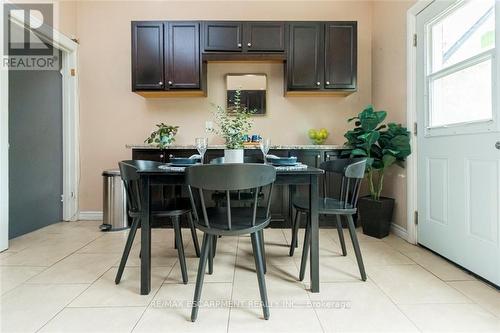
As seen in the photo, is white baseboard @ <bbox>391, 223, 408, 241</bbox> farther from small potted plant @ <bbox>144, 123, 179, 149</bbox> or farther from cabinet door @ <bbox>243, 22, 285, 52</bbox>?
small potted plant @ <bbox>144, 123, 179, 149</bbox>

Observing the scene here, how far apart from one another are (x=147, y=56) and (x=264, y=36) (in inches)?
56.1

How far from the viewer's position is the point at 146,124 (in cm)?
356

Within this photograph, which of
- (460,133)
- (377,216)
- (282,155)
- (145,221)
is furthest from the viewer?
(282,155)

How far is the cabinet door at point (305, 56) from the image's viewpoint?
3.16 metres

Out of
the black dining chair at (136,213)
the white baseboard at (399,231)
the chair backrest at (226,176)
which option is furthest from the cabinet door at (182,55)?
the white baseboard at (399,231)

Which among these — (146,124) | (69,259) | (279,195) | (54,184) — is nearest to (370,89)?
(279,195)

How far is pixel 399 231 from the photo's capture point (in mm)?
2795

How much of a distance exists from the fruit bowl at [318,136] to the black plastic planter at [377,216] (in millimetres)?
955

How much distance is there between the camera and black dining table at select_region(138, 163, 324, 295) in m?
1.60

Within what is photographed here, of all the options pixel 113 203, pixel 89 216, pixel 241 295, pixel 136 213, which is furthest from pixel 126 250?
pixel 89 216

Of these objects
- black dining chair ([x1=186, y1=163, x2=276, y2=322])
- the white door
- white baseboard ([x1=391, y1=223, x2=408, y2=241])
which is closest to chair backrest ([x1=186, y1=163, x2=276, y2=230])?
black dining chair ([x1=186, y1=163, x2=276, y2=322])

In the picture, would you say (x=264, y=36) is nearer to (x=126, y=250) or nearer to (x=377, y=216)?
(x=377, y=216)

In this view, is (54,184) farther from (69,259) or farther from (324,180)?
(324,180)

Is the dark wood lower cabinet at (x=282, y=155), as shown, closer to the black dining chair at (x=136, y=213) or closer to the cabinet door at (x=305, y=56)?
the cabinet door at (x=305, y=56)
